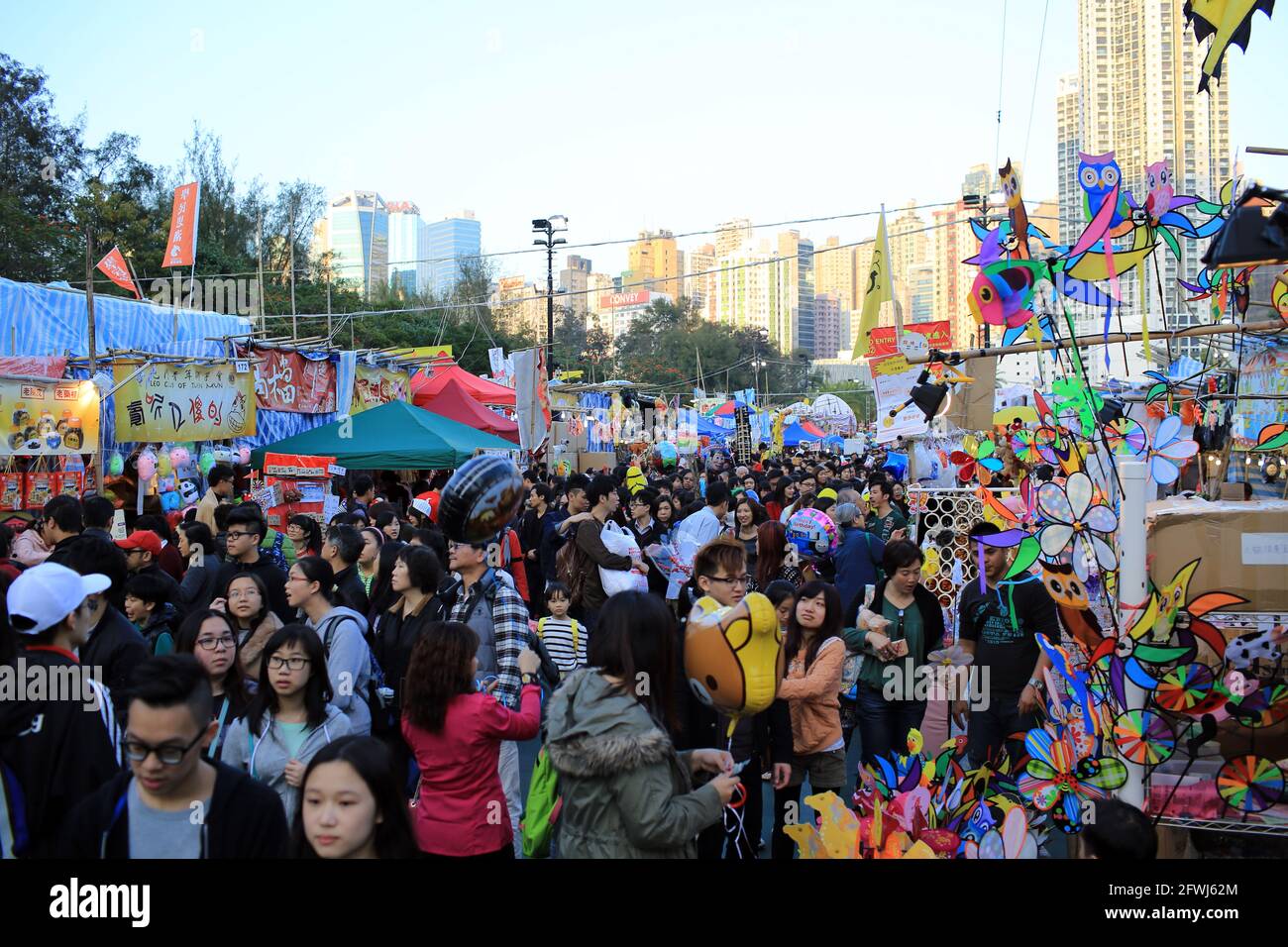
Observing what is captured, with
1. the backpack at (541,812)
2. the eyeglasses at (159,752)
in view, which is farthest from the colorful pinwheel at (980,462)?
the eyeglasses at (159,752)

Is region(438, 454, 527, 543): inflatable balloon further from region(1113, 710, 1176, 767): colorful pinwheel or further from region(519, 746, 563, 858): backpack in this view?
region(1113, 710, 1176, 767): colorful pinwheel

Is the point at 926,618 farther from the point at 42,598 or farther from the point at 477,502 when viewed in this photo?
the point at 42,598

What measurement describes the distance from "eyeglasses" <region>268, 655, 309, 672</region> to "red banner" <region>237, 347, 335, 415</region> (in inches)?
398

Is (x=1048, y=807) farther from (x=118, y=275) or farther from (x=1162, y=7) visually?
(x=118, y=275)

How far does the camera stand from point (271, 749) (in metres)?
3.63

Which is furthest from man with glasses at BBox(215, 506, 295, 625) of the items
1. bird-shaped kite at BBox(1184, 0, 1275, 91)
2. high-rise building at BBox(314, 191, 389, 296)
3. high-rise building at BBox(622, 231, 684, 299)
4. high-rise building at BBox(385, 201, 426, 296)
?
high-rise building at BBox(622, 231, 684, 299)

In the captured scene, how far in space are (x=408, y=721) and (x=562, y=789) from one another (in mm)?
842

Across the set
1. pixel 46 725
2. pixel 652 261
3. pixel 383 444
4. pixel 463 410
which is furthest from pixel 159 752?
pixel 652 261

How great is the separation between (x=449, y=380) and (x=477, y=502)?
13865mm

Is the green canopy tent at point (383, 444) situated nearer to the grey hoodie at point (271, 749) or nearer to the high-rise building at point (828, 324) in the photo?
the grey hoodie at point (271, 749)

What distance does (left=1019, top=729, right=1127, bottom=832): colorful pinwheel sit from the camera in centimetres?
366

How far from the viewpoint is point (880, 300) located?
34.1 ft

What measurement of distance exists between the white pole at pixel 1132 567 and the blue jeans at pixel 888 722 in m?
1.55
